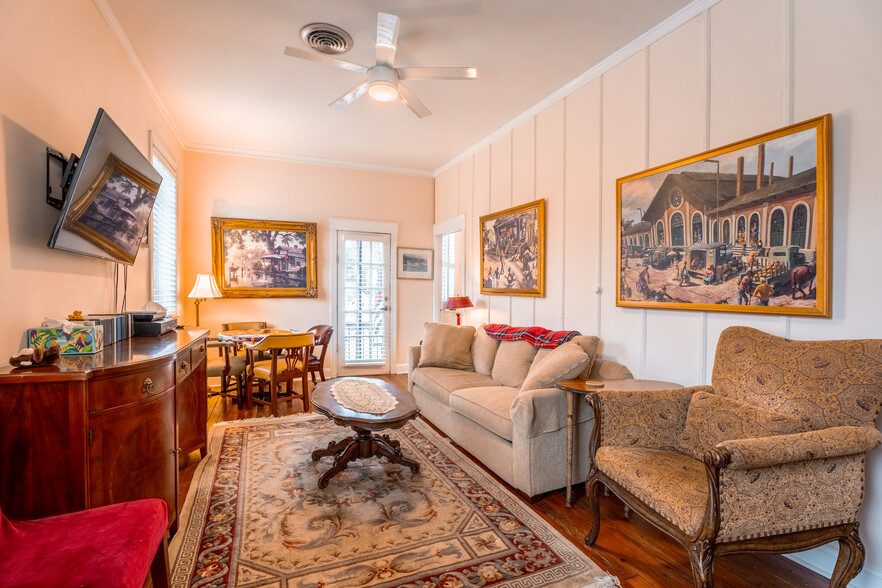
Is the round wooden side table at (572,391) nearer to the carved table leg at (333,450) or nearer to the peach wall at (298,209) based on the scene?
the carved table leg at (333,450)

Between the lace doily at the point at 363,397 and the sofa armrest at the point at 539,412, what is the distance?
836mm

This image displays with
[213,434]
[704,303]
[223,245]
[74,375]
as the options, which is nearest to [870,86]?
[704,303]

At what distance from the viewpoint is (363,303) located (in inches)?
233

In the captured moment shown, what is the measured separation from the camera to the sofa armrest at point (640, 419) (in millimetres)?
2059

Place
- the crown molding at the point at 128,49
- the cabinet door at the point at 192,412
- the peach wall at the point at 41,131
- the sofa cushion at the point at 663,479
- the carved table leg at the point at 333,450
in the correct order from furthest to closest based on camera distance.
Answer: the carved table leg at the point at 333,450, the cabinet door at the point at 192,412, the crown molding at the point at 128,49, the peach wall at the point at 41,131, the sofa cushion at the point at 663,479

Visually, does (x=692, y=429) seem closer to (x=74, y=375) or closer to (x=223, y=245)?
(x=74, y=375)

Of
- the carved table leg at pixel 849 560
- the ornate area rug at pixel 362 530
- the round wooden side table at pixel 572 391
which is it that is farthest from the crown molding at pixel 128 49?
the carved table leg at pixel 849 560

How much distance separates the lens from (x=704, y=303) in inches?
97.5

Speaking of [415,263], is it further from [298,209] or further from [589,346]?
[589,346]

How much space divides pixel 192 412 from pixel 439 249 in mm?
4052

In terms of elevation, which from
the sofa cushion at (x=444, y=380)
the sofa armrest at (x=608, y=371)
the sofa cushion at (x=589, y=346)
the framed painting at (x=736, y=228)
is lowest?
the sofa cushion at (x=444, y=380)

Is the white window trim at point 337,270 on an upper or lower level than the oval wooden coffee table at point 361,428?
upper

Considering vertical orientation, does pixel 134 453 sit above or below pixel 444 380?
above

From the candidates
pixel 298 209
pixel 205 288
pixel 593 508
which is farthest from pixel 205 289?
pixel 593 508
